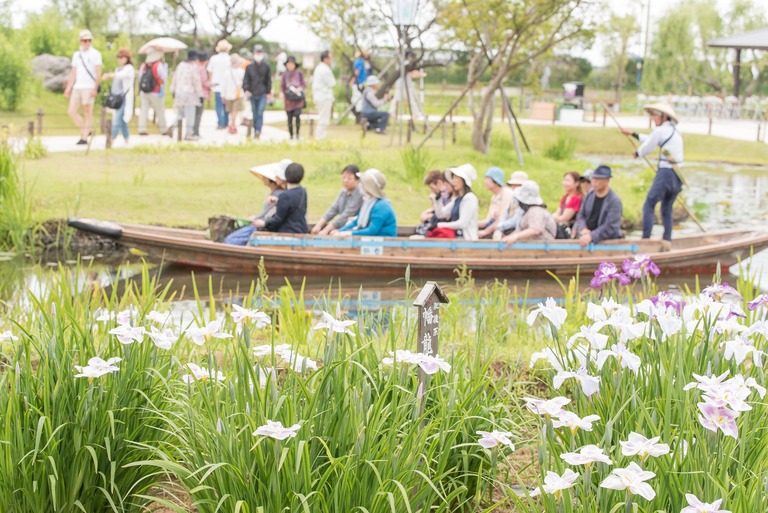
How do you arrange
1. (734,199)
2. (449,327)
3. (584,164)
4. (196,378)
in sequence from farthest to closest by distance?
(584,164) → (734,199) → (449,327) → (196,378)

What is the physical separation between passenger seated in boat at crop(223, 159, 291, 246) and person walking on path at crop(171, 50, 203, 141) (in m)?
8.05

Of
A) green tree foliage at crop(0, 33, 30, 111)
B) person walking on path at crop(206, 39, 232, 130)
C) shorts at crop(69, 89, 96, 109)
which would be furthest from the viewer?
green tree foliage at crop(0, 33, 30, 111)

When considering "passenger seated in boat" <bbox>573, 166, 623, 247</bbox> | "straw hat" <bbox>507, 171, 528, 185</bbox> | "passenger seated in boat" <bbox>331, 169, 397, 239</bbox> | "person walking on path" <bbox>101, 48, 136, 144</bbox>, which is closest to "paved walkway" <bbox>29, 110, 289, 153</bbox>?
"person walking on path" <bbox>101, 48, 136, 144</bbox>

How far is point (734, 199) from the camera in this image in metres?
18.4

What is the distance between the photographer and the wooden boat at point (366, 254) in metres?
10.8

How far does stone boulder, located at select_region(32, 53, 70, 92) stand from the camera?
1077 inches

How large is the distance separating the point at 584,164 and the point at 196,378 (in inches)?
677

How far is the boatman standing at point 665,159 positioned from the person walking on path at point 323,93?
32.5 feet

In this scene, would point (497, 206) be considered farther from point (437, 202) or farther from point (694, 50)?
point (694, 50)

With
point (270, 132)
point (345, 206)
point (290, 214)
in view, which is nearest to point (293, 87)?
point (270, 132)

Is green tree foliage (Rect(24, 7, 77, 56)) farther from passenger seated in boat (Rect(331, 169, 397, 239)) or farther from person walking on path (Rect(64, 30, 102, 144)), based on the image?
passenger seated in boat (Rect(331, 169, 397, 239))

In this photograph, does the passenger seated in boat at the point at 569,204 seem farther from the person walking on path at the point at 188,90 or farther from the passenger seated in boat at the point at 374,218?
the person walking on path at the point at 188,90

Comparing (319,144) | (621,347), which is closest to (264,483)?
(621,347)

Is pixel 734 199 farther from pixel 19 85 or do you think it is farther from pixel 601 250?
pixel 19 85
